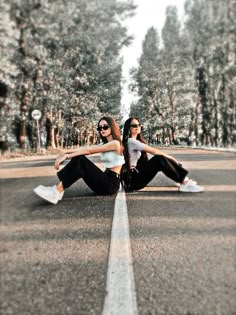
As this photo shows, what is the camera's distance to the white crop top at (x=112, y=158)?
5.93 meters

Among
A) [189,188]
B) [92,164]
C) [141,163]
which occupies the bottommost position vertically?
[189,188]

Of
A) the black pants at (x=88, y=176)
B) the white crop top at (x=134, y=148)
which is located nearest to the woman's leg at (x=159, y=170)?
the white crop top at (x=134, y=148)

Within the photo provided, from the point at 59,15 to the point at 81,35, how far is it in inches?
59.0

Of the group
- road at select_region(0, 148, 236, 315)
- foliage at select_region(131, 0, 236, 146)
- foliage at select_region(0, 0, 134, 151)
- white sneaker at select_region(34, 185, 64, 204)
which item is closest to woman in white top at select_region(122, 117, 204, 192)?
road at select_region(0, 148, 236, 315)

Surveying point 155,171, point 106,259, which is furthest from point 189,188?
point 106,259

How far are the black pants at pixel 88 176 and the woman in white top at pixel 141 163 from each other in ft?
1.26

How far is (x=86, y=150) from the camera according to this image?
5.29 meters

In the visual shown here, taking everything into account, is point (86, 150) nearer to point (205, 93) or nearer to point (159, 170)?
point (159, 170)

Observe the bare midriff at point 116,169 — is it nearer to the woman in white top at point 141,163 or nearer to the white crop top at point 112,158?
the white crop top at point 112,158

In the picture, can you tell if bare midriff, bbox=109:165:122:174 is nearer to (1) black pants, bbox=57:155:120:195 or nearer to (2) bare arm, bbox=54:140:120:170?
(1) black pants, bbox=57:155:120:195

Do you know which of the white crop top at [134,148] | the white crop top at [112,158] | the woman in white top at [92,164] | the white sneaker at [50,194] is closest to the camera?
the woman in white top at [92,164]

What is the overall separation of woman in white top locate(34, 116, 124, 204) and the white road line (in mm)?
1172

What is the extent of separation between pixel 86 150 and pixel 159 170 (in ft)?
5.74

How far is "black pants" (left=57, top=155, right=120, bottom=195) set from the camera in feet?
17.9
